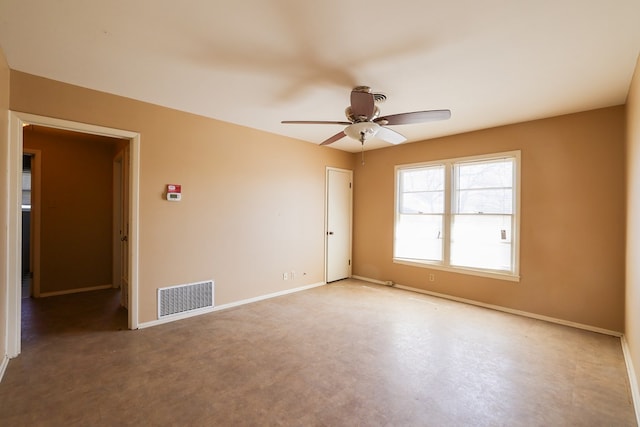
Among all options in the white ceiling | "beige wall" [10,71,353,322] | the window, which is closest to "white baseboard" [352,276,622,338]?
the window

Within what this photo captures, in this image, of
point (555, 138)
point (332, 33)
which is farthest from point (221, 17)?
point (555, 138)

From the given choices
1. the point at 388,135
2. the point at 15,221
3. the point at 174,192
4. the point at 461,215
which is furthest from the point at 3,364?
the point at 461,215

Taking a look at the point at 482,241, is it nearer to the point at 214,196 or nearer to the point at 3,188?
the point at 214,196

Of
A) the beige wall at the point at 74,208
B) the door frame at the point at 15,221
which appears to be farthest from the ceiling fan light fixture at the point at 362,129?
the beige wall at the point at 74,208

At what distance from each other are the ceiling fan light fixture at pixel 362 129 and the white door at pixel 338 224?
8.63ft

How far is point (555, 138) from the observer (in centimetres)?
375

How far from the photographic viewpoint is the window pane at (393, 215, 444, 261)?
494 cm

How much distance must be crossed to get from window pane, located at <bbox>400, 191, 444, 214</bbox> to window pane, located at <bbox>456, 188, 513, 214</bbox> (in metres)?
0.30

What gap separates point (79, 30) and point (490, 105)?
3911 mm

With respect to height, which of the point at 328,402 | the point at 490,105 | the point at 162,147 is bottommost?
the point at 328,402

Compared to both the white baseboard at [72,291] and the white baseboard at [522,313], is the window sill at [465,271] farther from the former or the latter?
the white baseboard at [72,291]

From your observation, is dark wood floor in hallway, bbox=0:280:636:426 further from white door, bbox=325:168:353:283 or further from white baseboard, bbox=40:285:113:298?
white door, bbox=325:168:353:283

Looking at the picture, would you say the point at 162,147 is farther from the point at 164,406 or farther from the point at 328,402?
the point at 328,402

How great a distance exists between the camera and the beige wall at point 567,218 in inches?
133
